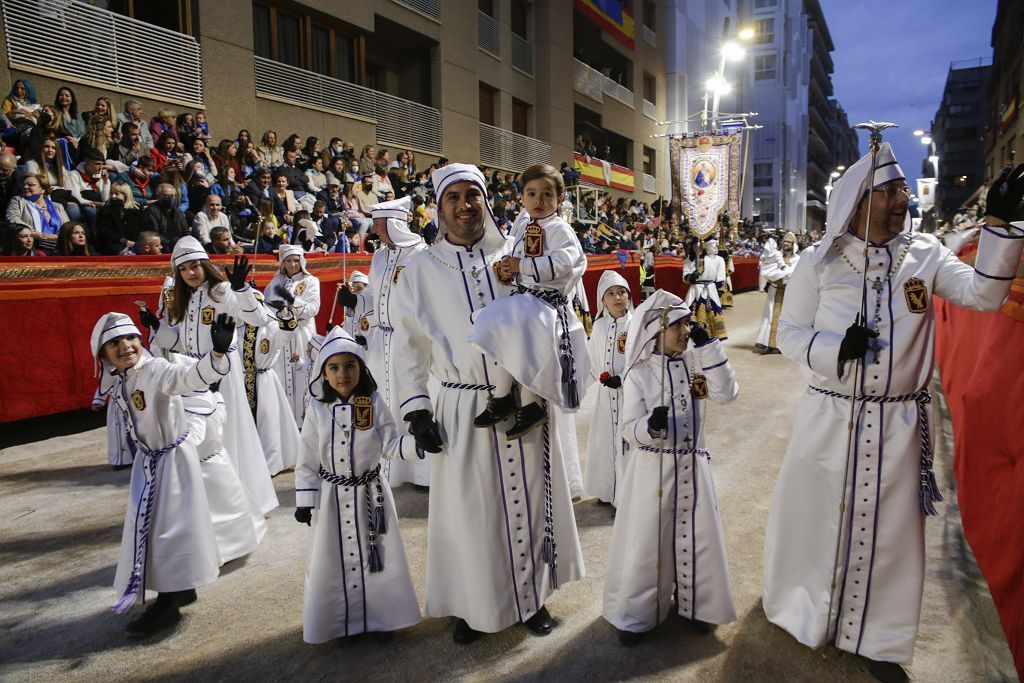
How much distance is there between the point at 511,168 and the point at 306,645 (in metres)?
20.0

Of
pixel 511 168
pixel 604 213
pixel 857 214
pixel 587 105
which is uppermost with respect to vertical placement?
pixel 587 105

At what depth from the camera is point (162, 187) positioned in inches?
358

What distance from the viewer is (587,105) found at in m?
26.5

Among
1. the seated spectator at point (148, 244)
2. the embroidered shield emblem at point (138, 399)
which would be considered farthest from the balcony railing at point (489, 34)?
the embroidered shield emblem at point (138, 399)

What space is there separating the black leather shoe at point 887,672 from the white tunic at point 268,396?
4766mm

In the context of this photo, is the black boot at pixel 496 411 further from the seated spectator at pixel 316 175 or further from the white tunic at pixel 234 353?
the seated spectator at pixel 316 175

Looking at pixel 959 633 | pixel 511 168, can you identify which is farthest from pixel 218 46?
pixel 959 633

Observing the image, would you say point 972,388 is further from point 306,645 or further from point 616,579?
point 306,645

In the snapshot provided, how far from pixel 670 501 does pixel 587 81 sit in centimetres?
2567

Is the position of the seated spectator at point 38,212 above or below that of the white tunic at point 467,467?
above

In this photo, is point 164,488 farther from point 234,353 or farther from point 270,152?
point 270,152

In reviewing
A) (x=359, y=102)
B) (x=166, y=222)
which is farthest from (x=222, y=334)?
(x=359, y=102)

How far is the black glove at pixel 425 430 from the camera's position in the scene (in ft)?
9.82

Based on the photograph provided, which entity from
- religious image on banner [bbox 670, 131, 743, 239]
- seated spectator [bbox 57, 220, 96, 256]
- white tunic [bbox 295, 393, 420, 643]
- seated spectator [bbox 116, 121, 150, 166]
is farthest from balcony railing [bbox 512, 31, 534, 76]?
white tunic [bbox 295, 393, 420, 643]
